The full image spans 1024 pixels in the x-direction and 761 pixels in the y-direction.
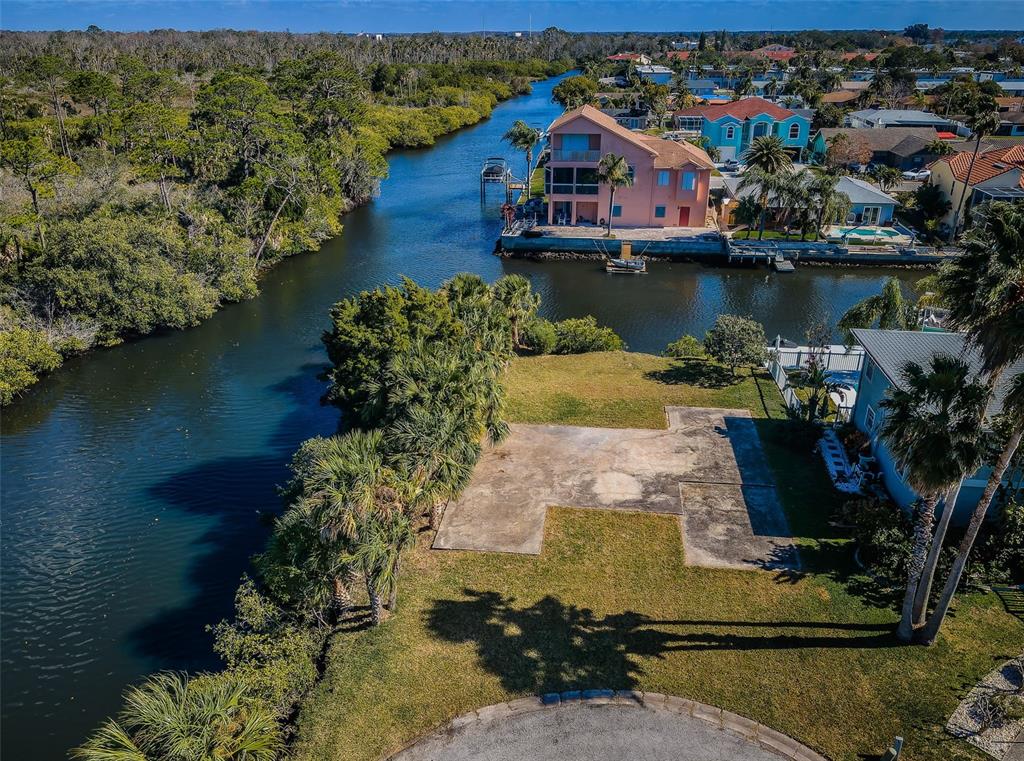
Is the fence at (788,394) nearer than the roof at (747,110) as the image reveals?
Yes

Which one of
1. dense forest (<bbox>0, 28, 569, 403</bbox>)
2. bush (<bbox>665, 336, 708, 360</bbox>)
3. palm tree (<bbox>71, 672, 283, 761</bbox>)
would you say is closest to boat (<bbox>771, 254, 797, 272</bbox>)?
bush (<bbox>665, 336, 708, 360</bbox>)

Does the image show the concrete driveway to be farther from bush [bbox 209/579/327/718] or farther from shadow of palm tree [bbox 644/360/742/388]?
bush [bbox 209/579/327/718]

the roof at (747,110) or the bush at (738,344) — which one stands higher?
the roof at (747,110)

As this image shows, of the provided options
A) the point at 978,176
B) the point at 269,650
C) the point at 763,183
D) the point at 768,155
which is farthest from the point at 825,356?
the point at 978,176

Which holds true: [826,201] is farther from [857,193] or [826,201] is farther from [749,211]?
[857,193]

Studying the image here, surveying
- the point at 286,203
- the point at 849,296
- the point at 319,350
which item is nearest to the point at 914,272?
the point at 849,296

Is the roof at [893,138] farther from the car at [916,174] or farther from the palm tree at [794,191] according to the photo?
the palm tree at [794,191]

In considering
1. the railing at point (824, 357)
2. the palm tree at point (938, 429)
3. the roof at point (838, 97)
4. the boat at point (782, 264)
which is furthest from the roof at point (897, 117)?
the palm tree at point (938, 429)
